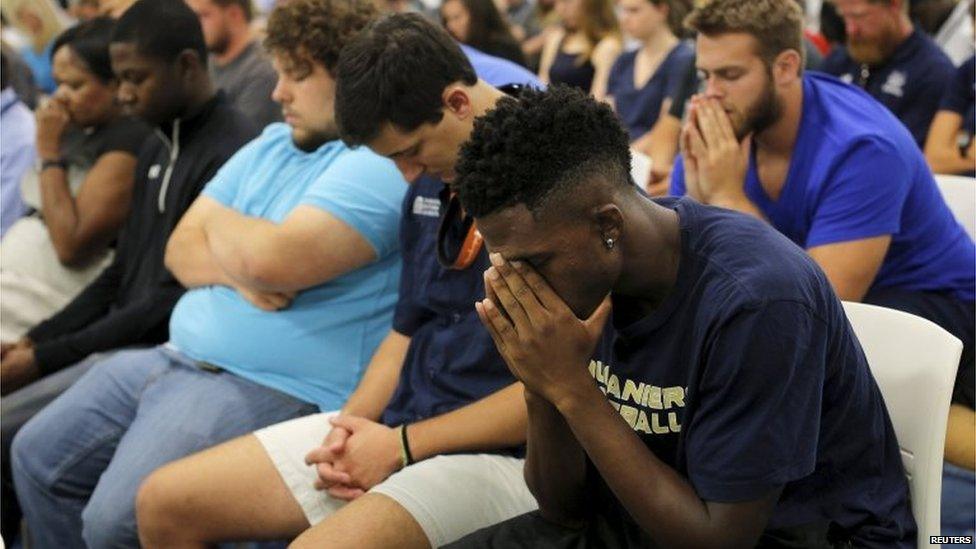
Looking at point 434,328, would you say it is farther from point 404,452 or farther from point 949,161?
point 949,161

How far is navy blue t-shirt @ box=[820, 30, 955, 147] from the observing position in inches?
153

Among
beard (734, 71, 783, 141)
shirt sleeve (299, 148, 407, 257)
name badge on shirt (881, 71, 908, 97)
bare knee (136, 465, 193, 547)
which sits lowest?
bare knee (136, 465, 193, 547)

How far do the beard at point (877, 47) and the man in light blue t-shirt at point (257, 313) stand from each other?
212 centimetres

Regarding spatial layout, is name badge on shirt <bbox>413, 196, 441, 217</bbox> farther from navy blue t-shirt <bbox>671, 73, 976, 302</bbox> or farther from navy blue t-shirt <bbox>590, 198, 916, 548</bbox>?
navy blue t-shirt <bbox>671, 73, 976, 302</bbox>

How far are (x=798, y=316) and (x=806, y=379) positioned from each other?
74mm

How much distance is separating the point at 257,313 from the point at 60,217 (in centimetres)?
103

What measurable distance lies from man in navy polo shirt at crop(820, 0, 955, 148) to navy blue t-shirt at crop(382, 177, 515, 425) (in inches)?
87.5

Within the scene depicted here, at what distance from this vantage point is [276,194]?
248cm

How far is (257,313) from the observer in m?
2.40

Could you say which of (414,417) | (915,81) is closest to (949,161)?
(915,81)

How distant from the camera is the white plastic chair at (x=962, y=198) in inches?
103

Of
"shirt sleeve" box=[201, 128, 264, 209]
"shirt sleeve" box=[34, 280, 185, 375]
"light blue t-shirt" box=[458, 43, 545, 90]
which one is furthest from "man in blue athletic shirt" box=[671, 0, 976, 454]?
"shirt sleeve" box=[34, 280, 185, 375]

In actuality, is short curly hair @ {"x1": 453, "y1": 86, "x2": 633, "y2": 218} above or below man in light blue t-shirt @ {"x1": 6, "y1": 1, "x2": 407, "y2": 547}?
above

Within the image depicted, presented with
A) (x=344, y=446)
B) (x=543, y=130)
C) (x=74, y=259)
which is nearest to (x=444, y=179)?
(x=344, y=446)
